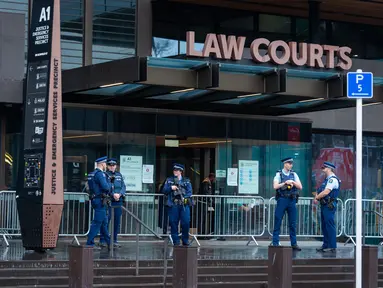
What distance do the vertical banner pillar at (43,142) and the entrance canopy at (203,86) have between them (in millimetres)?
1590

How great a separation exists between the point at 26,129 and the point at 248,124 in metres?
7.62

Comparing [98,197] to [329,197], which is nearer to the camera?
[98,197]

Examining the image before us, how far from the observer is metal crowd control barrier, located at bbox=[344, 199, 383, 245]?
73.8 ft

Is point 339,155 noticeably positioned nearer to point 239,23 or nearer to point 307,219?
point 307,219

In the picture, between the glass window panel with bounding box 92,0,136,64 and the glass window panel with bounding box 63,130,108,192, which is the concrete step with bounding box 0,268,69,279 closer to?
the glass window panel with bounding box 63,130,108,192

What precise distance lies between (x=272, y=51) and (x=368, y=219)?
18.2 ft

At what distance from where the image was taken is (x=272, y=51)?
2028cm

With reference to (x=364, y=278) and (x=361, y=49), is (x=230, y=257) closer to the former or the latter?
(x=364, y=278)

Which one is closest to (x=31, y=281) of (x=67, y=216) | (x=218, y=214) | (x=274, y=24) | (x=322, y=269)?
(x=67, y=216)

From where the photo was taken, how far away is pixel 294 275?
16.8 m

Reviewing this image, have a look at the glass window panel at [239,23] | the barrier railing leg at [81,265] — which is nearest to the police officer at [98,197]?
the barrier railing leg at [81,265]

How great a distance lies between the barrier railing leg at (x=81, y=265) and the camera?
42.4 feet

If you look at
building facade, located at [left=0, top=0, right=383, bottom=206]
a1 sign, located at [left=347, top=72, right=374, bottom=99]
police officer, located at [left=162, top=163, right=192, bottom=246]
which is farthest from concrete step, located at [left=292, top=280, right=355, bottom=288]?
building facade, located at [left=0, top=0, right=383, bottom=206]

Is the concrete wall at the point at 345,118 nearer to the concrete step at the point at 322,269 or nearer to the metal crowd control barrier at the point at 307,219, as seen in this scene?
the metal crowd control barrier at the point at 307,219
